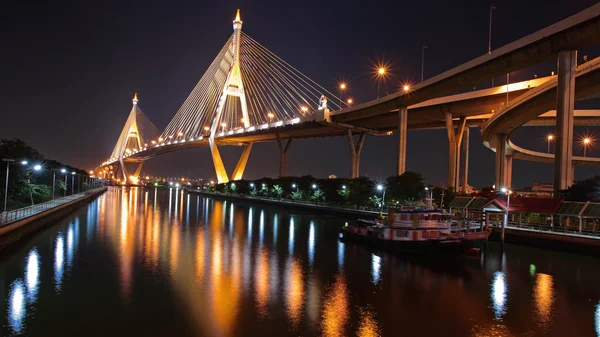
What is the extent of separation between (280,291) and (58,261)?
30.5 feet

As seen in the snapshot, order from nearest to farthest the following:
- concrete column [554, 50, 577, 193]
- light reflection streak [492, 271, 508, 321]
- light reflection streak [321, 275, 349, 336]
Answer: light reflection streak [321, 275, 349, 336]
light reflection streak [492, 271, 508, 321]
concrete column [554, 50, 577, 193]

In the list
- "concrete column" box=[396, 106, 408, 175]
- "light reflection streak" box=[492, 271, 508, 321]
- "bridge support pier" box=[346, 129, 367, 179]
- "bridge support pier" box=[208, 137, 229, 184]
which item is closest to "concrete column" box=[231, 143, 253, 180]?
"bridge support pier" box=[208, 137, 229, 184]

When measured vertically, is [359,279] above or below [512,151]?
below

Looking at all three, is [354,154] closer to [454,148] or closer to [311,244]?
[454,148]

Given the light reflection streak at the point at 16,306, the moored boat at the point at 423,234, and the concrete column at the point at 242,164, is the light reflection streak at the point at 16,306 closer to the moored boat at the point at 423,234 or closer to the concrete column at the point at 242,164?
the moored boat at the point at 423,234

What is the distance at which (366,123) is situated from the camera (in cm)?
5556

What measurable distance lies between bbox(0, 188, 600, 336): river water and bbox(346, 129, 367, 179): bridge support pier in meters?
33.4

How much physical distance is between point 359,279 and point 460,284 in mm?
3559

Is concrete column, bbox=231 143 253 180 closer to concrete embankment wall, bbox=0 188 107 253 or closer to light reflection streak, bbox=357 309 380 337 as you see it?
concrete embankment wall, bbox=0 188 107 253

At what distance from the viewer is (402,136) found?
43062 millimetres

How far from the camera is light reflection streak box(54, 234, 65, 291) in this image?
13.9 meters

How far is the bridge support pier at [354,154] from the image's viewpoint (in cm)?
5596

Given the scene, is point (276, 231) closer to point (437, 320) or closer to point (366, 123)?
point (437, 320)

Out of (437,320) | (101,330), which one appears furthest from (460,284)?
(101,330)
